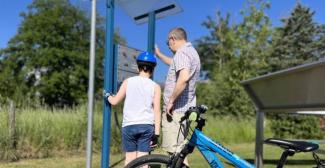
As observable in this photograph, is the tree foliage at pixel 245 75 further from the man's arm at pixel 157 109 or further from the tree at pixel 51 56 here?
the tree at pixel 51 56

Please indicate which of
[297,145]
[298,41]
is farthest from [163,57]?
[298,41]

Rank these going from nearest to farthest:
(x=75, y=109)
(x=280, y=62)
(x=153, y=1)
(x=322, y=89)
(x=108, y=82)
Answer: (x=322, y=89), (x=108, y=82), (x=153, y=1), (x=75, y=109), (x=280, y=62)

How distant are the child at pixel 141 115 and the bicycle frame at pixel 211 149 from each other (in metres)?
0.71

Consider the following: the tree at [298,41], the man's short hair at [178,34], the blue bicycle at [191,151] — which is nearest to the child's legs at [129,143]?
the blue bicycle at [191,151]

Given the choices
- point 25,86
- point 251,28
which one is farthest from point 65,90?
point 251,28

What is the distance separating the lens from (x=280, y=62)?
49.7 metres

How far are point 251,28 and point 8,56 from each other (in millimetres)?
33512

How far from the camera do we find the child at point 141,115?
5.39m

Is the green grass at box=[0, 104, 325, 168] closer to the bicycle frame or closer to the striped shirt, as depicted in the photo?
the striped shirt

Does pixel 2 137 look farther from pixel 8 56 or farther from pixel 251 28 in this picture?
pixel 8 56

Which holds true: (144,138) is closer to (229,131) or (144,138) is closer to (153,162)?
(153,162)

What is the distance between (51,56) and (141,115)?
47253mm

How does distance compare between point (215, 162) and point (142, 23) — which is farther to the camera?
point (142, 23)

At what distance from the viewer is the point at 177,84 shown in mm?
5598
